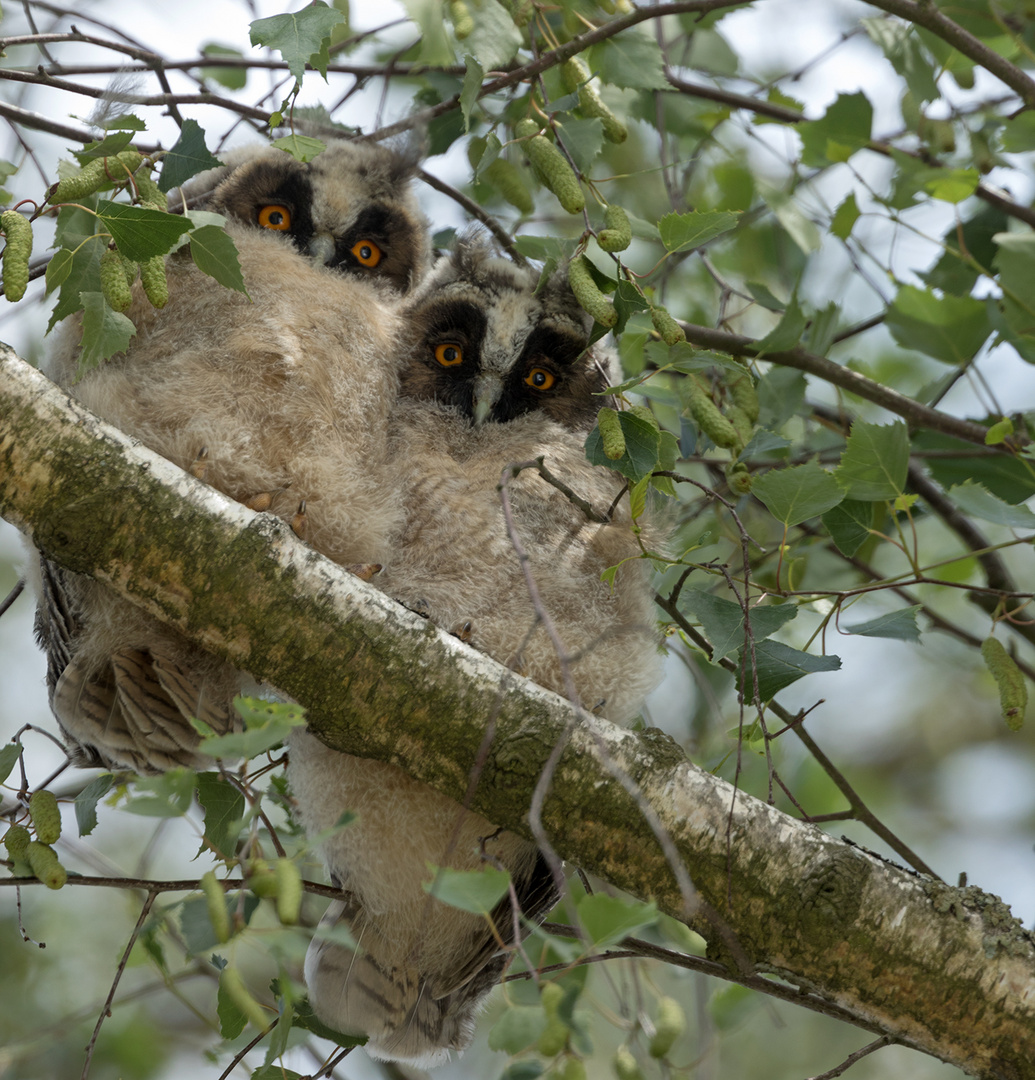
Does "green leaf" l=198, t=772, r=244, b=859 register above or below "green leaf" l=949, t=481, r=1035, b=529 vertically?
below

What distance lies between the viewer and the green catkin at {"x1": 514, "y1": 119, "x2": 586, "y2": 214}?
6.24ft

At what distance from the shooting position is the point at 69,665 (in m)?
2.06

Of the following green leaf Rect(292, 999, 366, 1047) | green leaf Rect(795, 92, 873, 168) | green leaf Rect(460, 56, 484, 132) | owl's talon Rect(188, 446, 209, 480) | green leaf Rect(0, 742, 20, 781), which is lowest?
green leaf Rect(292, 999, 366, 1047)

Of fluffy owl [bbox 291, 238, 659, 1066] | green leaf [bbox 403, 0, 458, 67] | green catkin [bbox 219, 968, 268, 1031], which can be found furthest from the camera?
green leaf [bbox 403, 0, 458, 67]

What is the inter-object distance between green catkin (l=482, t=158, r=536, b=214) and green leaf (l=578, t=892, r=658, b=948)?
187 centimetres

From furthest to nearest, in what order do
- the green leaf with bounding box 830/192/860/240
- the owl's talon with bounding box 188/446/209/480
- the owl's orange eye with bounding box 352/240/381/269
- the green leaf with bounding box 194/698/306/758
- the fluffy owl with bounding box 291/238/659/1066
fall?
the green leaf with bounding box 830/192/860/240 < the owl's orange eye with bounding box 352/240/381/269 < the fluffy owl with bounding box 291/238/659/1066 < the owl's talon with bounding box 188/446/209/480 < the green leaf with bounding box 194/698/306/758

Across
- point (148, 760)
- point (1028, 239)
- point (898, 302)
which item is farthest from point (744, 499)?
point (148, 760)

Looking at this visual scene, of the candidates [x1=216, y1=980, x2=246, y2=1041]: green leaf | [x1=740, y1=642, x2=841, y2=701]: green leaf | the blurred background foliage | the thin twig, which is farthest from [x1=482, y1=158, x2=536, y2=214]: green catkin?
[x1=216, y1=980, x2=246, y2=1041]: green leaf

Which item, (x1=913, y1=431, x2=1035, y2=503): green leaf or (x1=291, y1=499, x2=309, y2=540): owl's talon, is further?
(x1=913, y1=431, x2=1035, y2=503): green leaf

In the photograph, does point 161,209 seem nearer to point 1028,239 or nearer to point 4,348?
point 4,348

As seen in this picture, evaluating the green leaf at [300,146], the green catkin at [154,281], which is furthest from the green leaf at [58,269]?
the green leaf at [300,146]

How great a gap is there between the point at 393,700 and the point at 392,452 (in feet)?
2.47

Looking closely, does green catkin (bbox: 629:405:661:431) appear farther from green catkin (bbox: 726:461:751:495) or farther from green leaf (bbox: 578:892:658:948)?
green leaf (bbox: 578:892:658:948)

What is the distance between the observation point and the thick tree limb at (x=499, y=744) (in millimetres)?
1626
